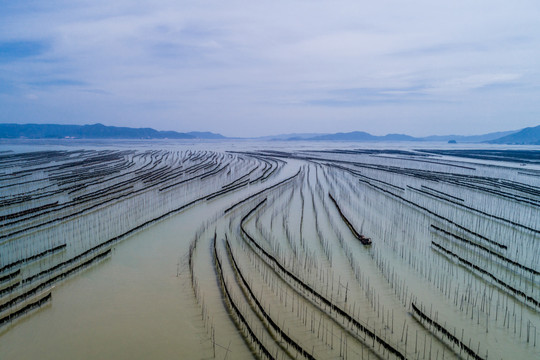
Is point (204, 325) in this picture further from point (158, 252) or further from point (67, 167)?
point (67, 167)

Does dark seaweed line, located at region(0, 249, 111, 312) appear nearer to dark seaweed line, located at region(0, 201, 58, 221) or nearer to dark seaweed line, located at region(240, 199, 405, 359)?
dark seaweed line, located at region(240, 199, 405, 359)

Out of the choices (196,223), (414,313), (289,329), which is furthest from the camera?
(196,223)

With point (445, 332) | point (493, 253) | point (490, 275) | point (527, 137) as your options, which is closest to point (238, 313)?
point (445, 332)

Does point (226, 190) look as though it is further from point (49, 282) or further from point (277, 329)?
point (277, 329)

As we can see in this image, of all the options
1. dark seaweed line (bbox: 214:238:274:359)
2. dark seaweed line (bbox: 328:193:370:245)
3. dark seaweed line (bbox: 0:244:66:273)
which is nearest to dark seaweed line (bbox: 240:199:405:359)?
dark seaweed line (bbox: 214:238:274:359)

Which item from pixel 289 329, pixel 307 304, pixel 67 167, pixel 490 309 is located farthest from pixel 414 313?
pixel 67 167

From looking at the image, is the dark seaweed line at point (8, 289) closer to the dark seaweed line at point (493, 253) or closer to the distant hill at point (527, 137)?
the dark seaweed line at point (493, 253)

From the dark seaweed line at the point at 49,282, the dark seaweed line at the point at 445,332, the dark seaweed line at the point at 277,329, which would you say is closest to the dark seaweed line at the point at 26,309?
the dark seaweed line at the point at 49,282
